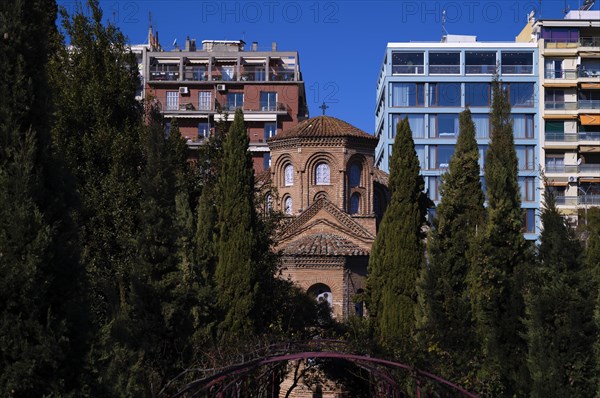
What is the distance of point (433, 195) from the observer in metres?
51.2

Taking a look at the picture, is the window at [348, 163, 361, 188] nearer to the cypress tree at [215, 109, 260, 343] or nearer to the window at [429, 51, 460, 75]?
the window at [429, 51, 460, 75]

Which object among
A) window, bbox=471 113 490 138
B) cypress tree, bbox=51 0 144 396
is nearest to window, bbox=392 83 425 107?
window, bbox=471 113 490 138

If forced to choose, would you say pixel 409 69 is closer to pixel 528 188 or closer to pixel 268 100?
pixel 528 188

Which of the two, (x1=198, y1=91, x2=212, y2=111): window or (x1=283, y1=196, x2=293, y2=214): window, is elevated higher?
(x1=198, y1=91, x2=212, y2=111): window

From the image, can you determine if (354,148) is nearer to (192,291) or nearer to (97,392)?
(192,291)

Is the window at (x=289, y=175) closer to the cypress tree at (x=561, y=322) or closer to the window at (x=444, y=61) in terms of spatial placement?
the window at (x=444, y=61)

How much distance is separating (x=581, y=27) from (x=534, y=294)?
1584 inches

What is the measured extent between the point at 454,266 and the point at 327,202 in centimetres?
1888

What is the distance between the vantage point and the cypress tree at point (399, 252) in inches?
933

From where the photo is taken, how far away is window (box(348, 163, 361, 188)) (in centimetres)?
4175

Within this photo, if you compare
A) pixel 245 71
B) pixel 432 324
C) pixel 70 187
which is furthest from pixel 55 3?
pixel 245 71

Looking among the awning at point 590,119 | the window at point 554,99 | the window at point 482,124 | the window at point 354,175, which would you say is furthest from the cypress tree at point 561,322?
the window at point 554,99

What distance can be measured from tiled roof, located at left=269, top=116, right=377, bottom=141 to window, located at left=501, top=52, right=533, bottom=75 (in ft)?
45.0

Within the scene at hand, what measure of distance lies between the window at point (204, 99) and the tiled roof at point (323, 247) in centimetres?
2211
